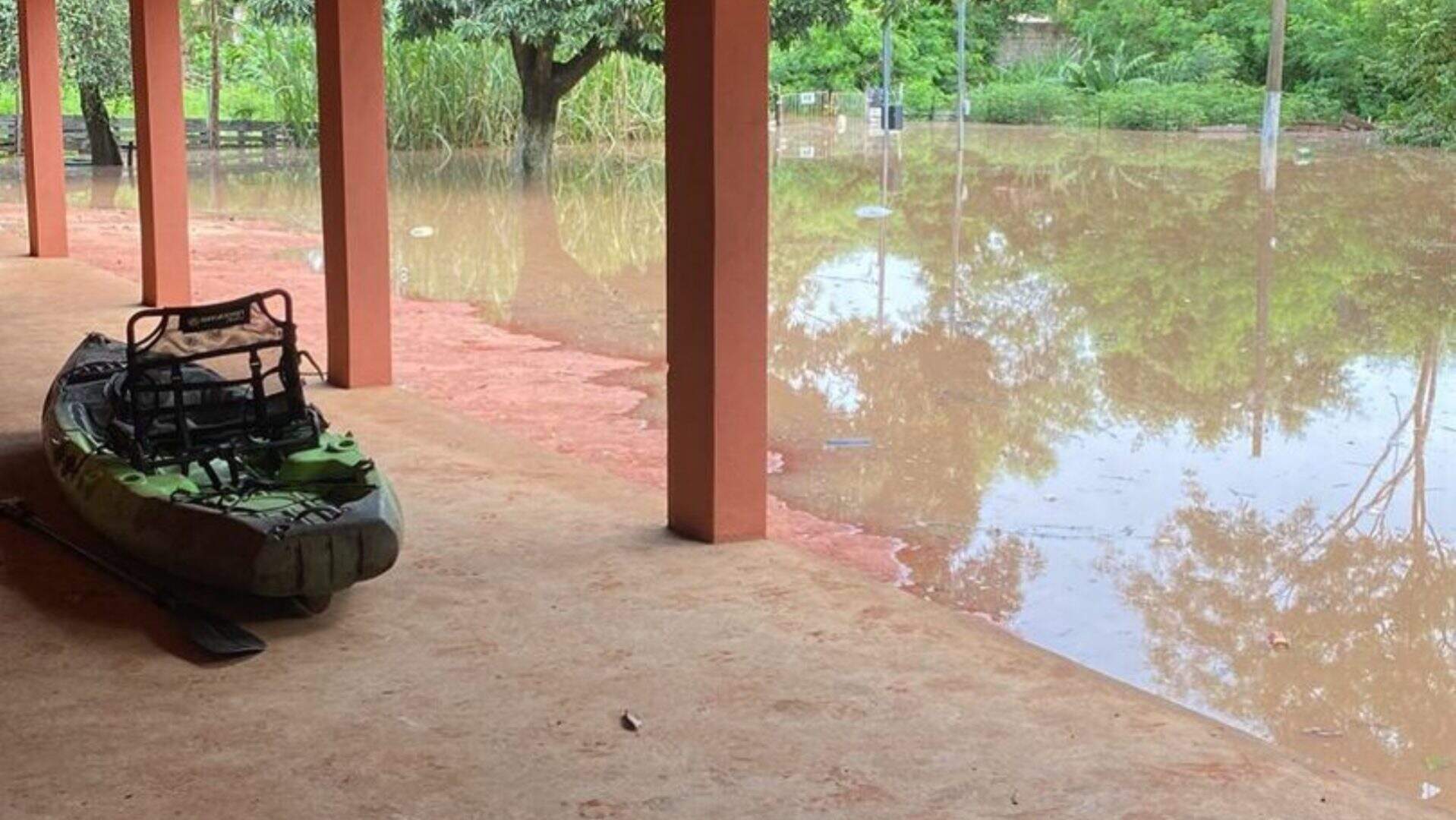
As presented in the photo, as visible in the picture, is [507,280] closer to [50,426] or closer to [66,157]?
[50,426]

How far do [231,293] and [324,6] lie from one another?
4383 millimetres

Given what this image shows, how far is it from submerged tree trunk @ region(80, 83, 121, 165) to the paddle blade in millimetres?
20081

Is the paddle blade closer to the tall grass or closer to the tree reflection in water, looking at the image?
the tree reflection in water

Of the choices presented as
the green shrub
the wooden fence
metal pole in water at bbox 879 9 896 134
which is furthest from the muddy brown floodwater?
Answer: the green shrub

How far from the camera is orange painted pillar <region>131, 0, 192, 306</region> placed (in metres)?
10.2

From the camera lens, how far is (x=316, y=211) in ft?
61.5

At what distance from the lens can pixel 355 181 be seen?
7.84 m

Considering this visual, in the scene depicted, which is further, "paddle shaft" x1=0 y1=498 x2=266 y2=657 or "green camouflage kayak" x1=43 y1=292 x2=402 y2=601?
"green camouflage kayak" x1=43 y1=292 x2=402 y2=601

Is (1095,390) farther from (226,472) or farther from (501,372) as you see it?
(226,472)

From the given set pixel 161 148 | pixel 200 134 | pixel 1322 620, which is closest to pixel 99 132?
pixel 200 134

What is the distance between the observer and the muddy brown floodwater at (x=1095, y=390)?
17.9 feet

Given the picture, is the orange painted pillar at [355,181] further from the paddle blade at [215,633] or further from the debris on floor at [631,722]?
the debris on floor at [631,722]

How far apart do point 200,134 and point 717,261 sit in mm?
23158

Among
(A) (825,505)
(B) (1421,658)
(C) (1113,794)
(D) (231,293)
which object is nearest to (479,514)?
(A) (825,505)
